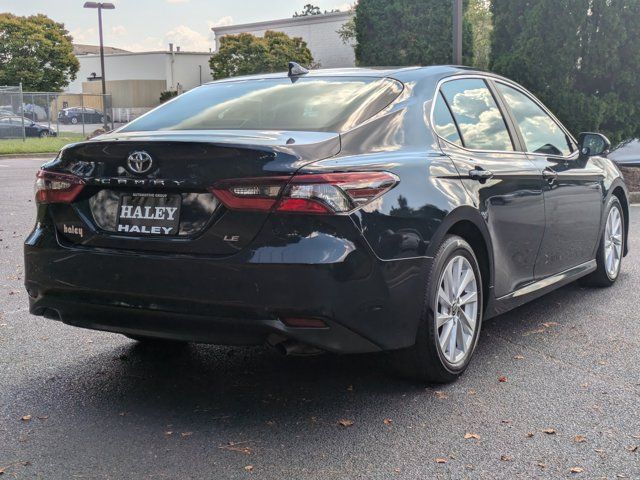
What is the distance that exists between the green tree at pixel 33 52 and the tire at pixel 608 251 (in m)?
50.8

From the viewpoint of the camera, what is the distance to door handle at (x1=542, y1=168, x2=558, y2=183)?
5.30 m

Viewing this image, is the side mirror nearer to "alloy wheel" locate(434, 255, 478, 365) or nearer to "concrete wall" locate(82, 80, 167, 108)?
"alloy wheel" locate(434, 255, 478, 365)

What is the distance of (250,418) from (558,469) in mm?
1373

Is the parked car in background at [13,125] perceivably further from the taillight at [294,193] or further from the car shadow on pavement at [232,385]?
the taillight at [294,193]

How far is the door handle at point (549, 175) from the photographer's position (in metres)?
5.30

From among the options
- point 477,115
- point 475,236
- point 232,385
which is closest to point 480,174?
point 475,236

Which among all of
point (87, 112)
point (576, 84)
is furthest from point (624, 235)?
point (87, 112)

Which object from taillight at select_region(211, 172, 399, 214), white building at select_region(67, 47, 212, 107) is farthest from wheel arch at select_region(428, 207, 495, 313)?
white building at select_region(67, 47, 212, 107)

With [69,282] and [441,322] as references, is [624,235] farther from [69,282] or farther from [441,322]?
[69,282]

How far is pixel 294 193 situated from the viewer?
3549 millimetres

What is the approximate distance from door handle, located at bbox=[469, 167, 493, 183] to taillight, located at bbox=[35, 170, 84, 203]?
2.00m

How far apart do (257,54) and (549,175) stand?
167 ft

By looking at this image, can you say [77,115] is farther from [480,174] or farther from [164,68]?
[480,174]

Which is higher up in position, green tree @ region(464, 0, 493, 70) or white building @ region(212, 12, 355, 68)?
white building @ region(212, 12, 355, 68)
